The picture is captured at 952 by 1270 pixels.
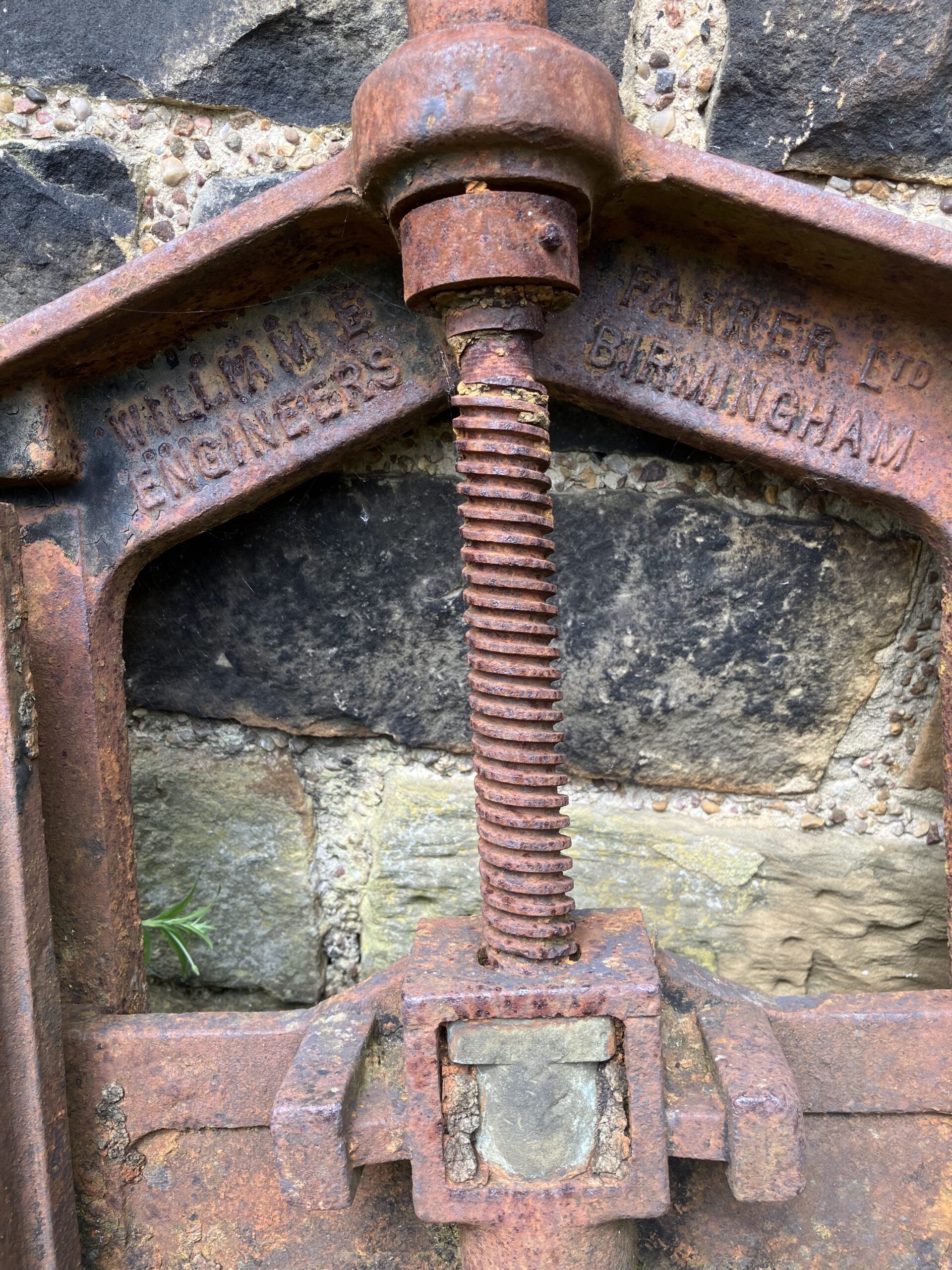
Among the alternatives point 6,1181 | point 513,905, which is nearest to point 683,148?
point 513,905

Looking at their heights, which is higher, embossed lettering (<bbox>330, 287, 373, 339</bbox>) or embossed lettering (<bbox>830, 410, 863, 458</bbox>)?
embossed lettering (<bbox>330, 287, 373, 339</bbox>)

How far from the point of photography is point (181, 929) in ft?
3.59

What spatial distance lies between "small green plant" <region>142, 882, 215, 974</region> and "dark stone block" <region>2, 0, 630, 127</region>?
2.89 ft

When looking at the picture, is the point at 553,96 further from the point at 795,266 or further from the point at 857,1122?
the point at 857,1122

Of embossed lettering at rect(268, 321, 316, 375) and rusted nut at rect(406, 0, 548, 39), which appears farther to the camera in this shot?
embossed lettering at rect(268, 321, 316, 375)

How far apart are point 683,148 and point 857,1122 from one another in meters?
0.84

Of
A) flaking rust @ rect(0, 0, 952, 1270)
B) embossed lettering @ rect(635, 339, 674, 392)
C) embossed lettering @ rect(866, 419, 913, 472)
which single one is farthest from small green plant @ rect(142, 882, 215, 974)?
embossed lettering @ rect(866, 419, 913, 472)

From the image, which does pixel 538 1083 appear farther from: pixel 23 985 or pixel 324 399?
pixel 324 399

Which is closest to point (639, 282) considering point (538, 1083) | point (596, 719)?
point (596, 719)

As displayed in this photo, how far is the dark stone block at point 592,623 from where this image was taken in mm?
961

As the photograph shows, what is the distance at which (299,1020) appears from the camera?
82 centimetres

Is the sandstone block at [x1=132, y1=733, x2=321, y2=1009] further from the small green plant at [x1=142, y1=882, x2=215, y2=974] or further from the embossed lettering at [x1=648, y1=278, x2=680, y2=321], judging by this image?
the embossed lettering at [x1=648, y1=278, x2=680, y2=321]

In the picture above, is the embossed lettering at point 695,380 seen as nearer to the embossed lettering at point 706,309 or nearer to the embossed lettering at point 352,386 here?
the embossed lettering at point 706,309

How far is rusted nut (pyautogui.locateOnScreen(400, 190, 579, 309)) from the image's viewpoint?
0.67 m
